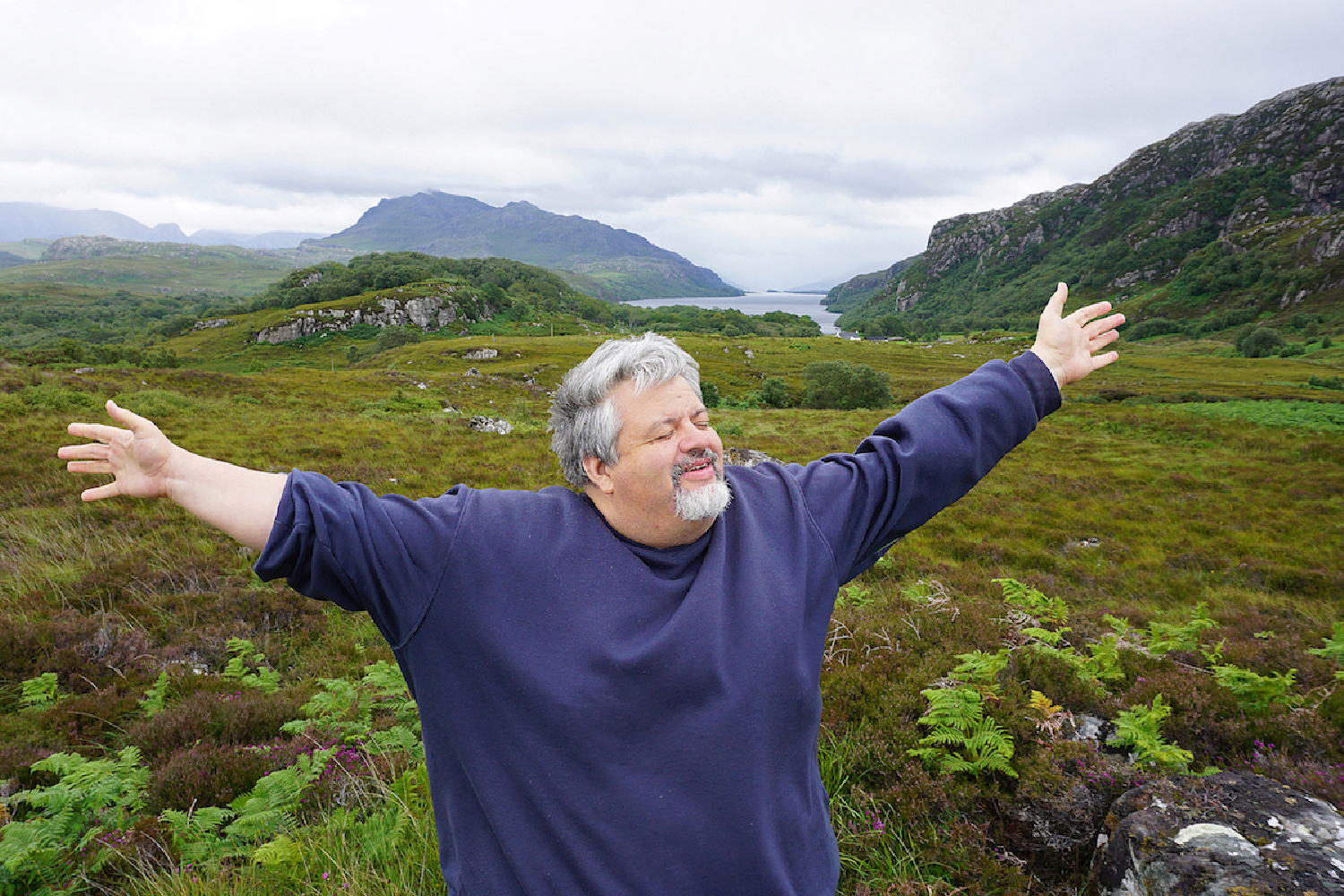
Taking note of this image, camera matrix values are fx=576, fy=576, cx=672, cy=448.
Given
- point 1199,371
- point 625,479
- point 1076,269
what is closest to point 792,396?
point 1199,371

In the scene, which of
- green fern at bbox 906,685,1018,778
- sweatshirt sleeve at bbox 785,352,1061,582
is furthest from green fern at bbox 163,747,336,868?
green fern at bbox 906,685,1018,778

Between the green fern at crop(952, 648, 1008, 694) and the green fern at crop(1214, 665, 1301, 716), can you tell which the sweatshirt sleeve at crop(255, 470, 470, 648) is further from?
the green fern at crop(1214, 665, 1301, 716)

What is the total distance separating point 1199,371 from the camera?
Answer: 185 ft

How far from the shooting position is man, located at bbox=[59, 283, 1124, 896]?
74.1 inches

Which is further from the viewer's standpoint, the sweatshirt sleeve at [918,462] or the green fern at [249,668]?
the green fern at [249,668]

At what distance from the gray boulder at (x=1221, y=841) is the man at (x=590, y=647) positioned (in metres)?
1.29

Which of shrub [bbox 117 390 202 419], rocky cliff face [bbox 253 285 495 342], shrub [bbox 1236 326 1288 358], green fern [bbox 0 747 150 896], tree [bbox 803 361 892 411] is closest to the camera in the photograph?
green fern [bbox 0 747 150 896]

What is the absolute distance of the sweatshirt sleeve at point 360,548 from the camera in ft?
5.91

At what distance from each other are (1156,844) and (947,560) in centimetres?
986

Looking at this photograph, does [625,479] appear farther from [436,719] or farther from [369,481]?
[369,481]

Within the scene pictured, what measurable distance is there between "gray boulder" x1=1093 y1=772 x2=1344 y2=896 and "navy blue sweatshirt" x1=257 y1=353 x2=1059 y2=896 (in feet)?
4.54

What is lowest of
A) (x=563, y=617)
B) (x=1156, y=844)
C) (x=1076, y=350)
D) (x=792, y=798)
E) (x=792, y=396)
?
(x=792, y=396)

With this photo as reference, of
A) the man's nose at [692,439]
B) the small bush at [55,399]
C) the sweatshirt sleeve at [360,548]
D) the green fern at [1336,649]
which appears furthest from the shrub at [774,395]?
the sweatshirt sleeve at [360,548]

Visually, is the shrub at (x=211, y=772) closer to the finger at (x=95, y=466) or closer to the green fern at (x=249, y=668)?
the green fern at (x=249, y=668)
